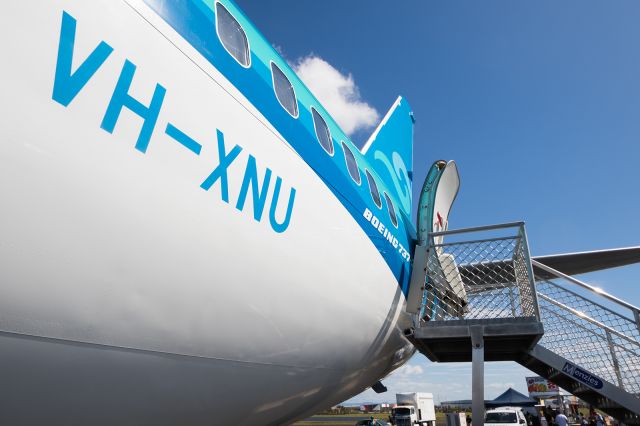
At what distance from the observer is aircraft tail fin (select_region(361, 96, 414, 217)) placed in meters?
7.83

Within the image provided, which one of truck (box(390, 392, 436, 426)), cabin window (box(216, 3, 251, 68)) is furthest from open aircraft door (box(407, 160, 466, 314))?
truck (box(390, 392, 436, 426))

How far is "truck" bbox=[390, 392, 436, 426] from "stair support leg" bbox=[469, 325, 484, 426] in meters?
23.0

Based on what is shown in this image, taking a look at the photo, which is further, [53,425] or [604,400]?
[604,400]

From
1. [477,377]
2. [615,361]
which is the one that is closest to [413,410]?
[615,361]

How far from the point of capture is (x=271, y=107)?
3.38 meters

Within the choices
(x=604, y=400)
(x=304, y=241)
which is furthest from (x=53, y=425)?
(x=604, y=400)

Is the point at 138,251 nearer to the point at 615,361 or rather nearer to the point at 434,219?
the point at 434,219

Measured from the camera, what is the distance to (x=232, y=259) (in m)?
2.49

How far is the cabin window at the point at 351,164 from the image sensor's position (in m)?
4.92

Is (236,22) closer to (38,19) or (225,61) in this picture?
(225,61)

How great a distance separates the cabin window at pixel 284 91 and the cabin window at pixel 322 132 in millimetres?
398

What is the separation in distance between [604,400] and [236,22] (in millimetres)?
6692

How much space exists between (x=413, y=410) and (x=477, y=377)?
946 inches

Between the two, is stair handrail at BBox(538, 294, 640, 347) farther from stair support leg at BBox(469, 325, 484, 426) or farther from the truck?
the truck
